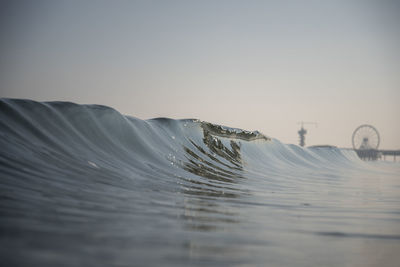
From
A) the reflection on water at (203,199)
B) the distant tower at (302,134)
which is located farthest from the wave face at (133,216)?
the distant tower at (302,134)

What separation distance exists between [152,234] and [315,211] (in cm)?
177

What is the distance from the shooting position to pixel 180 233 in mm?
1796

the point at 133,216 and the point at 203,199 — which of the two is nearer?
the point at 133,216

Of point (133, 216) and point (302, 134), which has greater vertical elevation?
point (302, 134)

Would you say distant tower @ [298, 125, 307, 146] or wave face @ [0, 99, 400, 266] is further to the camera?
distant tower @ [298, 125, 307, 146]

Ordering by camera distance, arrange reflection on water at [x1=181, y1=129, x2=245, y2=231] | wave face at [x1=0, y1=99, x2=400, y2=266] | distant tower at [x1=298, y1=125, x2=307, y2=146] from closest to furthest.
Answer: wave face at [x1=0, y1=99, x2=400, y2=266] → reflection on water at [x1=181, y1=129, x2=245, y2=231] → distant tower at [x1=298, y1=125, x2=307, y2=146]

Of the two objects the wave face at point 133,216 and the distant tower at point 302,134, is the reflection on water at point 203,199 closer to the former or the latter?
the wave face at point 133,216

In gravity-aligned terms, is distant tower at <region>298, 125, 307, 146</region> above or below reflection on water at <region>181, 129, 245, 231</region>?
above

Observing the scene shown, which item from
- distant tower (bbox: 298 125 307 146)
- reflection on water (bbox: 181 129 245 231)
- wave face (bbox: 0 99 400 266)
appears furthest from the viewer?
distant tower (bbox: 298 125 307 146)

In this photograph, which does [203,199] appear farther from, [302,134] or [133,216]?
[302,134]

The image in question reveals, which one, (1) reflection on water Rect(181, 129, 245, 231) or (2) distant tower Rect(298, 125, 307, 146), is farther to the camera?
(2) distant tower Rect(298, 125, 307, 146)

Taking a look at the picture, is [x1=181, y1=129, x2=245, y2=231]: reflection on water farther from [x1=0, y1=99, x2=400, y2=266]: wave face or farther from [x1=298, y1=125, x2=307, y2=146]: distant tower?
[x1=298, y1=125, x2=307, y2=146]: distant tower

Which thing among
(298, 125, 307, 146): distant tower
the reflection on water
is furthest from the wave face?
(298, 125, 307, 146): distant tower

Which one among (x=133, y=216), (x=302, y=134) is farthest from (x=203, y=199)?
(x=302, y=134)
